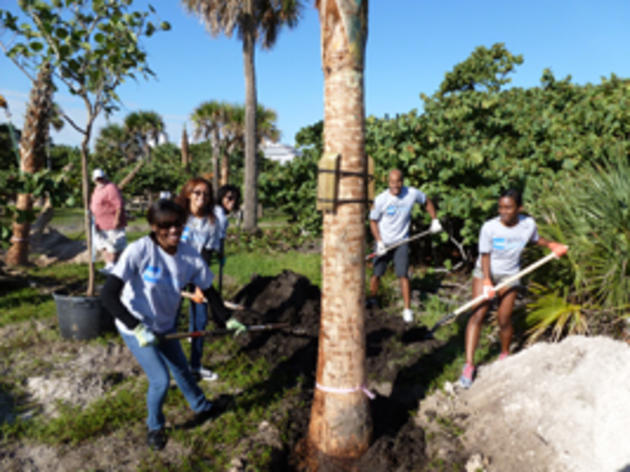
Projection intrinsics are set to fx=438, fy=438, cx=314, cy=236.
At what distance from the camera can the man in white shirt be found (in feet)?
19.6

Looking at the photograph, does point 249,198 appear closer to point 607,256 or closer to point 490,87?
point 490,87

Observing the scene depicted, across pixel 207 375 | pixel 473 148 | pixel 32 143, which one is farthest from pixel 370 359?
pixel 32 143

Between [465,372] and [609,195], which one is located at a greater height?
[609,195]

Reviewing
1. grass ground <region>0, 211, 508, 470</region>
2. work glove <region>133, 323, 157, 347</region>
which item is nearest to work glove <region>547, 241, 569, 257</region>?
grass ground <region>0, 211, 508, 470</region>

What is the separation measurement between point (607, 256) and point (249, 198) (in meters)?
11.7

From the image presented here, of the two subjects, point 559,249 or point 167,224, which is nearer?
point 167,224

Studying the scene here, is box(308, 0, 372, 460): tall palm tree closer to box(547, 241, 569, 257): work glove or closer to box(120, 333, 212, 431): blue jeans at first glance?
box(120, 333, 212, 431): blue jeans

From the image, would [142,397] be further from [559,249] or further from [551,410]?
[559,249]

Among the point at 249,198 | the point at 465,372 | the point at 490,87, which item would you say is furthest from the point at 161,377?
the point at 490,87

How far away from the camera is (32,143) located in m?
8.86

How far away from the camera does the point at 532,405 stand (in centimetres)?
333

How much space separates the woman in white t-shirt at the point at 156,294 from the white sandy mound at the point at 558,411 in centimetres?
236

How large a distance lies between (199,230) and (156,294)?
1646 millimetres

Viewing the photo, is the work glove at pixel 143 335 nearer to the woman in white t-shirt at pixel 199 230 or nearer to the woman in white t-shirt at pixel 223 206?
the woman in white t-shirt at pixel 199 230
